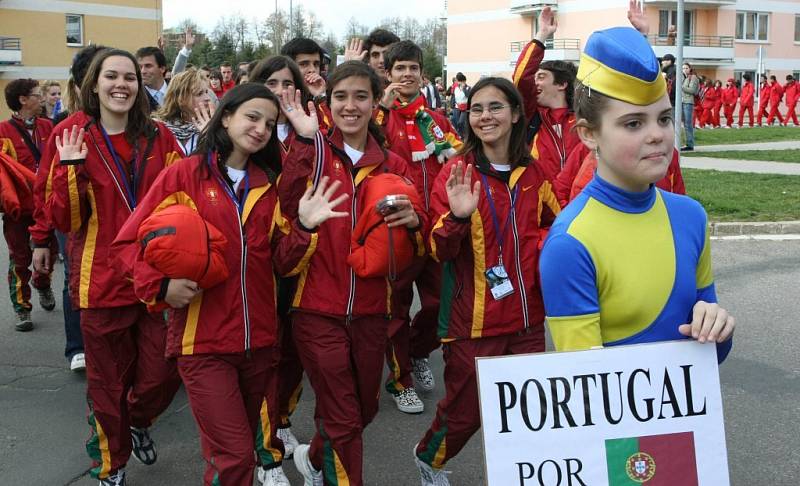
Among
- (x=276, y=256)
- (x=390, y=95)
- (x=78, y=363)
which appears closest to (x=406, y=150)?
(x=390, y=95)

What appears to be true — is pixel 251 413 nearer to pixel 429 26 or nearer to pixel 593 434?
pixel 593 434

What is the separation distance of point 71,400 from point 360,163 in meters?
3.02

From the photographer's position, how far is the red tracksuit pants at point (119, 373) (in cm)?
453

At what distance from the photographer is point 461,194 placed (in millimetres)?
3986

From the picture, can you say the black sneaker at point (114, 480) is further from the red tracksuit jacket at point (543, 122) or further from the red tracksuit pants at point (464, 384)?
the red tracksuit jacket at point (543, 122)

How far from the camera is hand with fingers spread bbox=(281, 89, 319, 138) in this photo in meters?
4.30

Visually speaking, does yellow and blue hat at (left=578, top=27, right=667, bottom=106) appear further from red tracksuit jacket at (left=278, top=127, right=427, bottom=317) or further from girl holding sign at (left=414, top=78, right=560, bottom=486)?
red tracksuit jacket at (left=278, top=127, right=427, bottom=317)

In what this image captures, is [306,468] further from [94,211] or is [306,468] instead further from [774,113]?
[774,113]

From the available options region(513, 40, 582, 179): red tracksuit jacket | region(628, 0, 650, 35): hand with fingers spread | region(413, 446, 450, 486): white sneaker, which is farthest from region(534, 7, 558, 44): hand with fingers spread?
region(413, 446, 450, 486): white sneaker

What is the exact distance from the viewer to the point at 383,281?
4.36 m

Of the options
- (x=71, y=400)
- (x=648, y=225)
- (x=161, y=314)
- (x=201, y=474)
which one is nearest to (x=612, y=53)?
(x=648, y=225)

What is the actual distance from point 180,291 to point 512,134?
1.86 meters

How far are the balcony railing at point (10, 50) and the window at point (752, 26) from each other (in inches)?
1596

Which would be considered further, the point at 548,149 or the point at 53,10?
the point at 53,10
